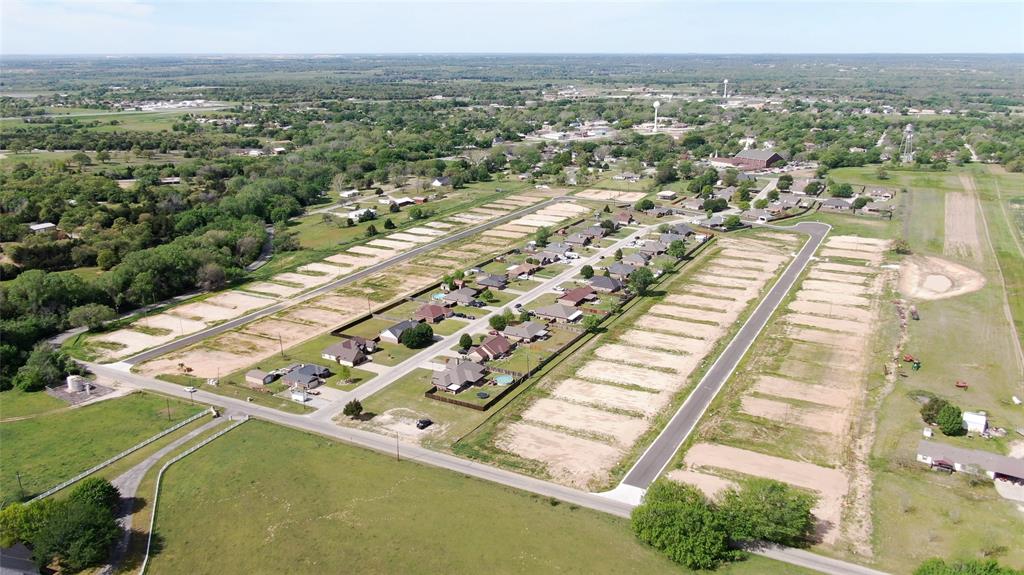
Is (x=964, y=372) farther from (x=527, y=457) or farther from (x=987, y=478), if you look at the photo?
(x=527, y=457)

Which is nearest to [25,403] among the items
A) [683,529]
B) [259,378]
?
[259,378]

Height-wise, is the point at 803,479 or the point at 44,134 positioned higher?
the point at 44,134

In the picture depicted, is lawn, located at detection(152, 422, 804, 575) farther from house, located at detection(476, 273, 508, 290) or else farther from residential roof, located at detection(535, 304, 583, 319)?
house, located at detection(476, 273, 508, 290)

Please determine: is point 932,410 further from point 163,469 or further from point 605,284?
point 163,469

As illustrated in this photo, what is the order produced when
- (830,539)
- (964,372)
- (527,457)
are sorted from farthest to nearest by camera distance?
(964,372), (527,457), (830,539)

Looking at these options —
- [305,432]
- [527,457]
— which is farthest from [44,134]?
[527,457]

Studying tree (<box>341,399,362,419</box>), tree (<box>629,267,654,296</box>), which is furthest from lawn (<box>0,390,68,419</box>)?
tree (<box>629,267,654,296</box>)
